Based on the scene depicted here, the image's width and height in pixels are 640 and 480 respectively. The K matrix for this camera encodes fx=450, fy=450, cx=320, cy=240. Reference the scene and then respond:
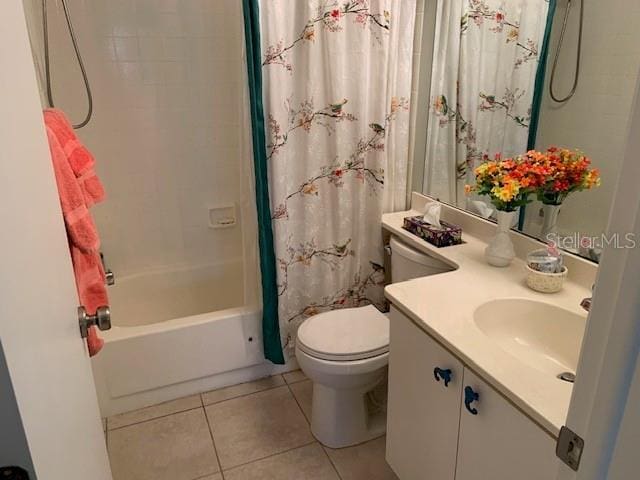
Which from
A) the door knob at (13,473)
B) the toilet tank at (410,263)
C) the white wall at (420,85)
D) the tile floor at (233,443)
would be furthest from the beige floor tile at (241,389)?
the door knob at (13,473)

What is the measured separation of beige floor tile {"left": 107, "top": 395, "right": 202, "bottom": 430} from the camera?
2.00 metres

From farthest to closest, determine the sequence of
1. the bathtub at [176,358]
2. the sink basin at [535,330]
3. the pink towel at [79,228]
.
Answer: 1. the bathtub at [176,358]
2. the sink basin at [535,330]
3. the pink towel at [79,228]

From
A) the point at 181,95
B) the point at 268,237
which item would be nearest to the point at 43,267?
the point at 268,237

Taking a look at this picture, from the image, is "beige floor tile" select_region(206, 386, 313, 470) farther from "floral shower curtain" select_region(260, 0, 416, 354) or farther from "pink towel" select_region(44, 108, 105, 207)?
"pink towel" select_region(44, 108, 105, 207)

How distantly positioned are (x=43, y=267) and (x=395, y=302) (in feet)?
3.06

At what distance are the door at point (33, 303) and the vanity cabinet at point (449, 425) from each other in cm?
84

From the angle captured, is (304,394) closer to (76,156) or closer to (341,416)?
(341,416)

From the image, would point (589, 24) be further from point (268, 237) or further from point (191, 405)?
point (191, 405)

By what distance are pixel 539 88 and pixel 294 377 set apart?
1.69m

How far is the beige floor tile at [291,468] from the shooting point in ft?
5.66

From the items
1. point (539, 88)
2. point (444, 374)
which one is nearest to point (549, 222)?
point (539, 88)

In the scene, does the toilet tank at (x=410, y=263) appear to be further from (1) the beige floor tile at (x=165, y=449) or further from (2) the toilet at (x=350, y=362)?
(1) the beige floor tile at (x=165, y=449)

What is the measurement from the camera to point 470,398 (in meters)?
1.08

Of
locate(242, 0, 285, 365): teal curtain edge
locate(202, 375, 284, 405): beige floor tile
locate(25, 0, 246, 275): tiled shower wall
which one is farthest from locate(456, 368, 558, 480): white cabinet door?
locate(25, 0, 246, 275): tiled shower wall
